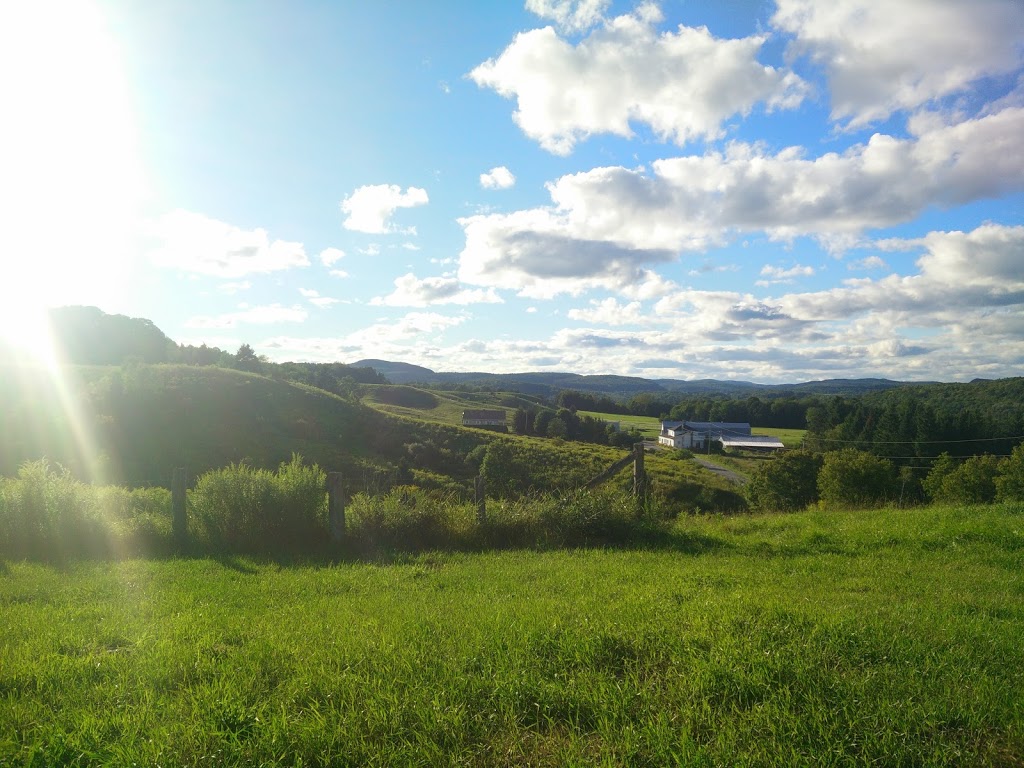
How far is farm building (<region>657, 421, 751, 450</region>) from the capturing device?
10488cm

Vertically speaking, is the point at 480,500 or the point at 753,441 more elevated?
the point at 480,500

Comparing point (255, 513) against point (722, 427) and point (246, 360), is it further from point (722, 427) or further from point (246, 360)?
point (722, 427)

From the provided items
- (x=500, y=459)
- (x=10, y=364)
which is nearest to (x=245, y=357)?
(x=10, y=364)

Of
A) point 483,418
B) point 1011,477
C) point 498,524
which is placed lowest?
point 483,418

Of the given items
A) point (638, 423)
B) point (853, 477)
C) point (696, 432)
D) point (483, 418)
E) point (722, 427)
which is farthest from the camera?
point (638, 423)

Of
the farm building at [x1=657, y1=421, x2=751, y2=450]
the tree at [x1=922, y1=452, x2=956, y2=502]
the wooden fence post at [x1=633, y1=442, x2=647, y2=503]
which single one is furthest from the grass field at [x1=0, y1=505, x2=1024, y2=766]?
the farm building at [x1=657, y1=421, x2=751, y2=450]

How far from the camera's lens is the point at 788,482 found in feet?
159

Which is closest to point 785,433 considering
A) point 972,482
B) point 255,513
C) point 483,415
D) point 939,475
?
point 483,415

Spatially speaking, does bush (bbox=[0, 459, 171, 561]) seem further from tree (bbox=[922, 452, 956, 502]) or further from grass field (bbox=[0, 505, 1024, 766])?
tree (bbox=[922, 452, 956, 502])

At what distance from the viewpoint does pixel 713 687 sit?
13.3 ft

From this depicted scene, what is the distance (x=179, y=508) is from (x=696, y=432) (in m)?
108

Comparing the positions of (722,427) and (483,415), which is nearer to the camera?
(483,415)

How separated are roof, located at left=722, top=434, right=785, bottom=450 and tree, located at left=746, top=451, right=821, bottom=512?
46.7 metres

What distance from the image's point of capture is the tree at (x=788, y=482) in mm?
47969
